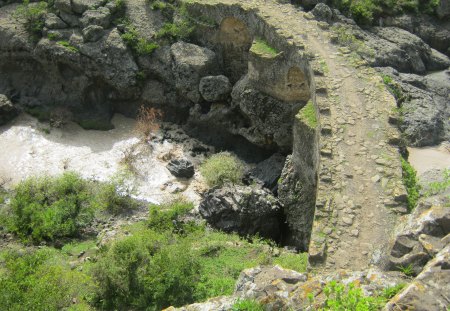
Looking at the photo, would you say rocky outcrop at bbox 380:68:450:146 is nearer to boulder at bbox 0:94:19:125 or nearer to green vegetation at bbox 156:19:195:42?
green vegetation at bbox 156:19:195:42

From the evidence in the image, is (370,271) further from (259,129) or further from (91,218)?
(259,129)

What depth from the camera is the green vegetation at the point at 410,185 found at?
1337cm

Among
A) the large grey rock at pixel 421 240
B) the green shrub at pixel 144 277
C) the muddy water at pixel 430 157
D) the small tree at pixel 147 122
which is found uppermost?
the large grey rock at pixel 421 240

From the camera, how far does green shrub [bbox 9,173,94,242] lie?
17.9m

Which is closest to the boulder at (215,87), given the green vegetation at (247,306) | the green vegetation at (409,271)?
the green vegetation at (247,306)

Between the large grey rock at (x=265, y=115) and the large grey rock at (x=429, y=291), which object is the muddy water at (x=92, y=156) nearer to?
the large grey rock at (x=265, y=115)

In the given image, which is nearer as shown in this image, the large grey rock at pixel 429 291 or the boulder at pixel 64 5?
the large grey rock at pixel 429 291

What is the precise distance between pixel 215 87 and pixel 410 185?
11.9 m

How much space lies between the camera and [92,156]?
23.7 meters

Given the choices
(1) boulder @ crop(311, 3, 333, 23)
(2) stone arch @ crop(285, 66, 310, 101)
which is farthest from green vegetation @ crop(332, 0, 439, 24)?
(2) stone arch @ crop(285, 66, 310, 101)

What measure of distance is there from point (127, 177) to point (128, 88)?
5.46 meters

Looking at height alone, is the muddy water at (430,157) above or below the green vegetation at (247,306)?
below

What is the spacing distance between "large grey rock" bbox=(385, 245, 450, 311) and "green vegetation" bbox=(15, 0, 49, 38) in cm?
2311

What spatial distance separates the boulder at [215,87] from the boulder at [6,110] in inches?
366
